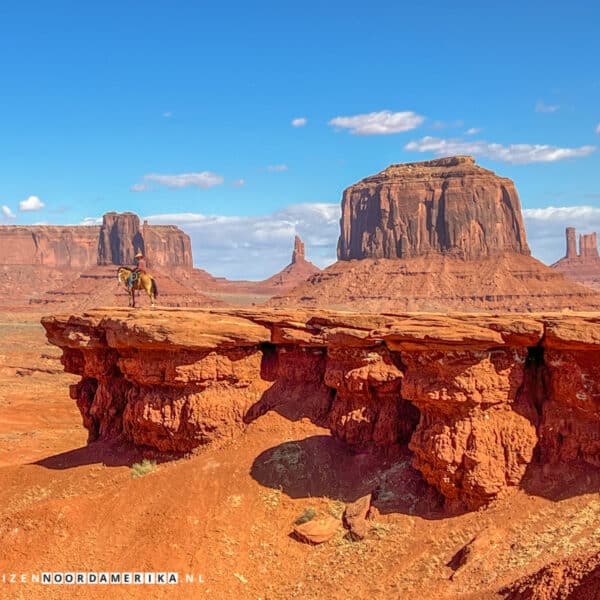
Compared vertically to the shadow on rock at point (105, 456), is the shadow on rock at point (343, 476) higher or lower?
higher

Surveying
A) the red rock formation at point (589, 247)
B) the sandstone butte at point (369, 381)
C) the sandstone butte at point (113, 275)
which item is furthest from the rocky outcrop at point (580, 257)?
the sandstone butte at point (369, 381)

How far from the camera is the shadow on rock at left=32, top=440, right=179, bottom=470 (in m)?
20.8

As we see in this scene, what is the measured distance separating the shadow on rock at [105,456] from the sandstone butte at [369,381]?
313mm

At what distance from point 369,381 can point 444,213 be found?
326ft

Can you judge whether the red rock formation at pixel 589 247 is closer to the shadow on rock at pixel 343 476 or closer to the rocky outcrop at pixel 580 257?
the rocky outcrop at pixel 580 257

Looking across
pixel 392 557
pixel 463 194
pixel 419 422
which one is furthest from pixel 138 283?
pixel 463 194

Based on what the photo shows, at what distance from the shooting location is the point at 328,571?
14.7 m

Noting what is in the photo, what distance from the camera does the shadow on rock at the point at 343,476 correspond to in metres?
15.8

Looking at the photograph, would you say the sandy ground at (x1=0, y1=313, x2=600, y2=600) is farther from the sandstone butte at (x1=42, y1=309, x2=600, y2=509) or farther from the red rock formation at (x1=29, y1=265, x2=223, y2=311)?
the red rock formation at (x1=29, y1=265, x2=223, y2=311)

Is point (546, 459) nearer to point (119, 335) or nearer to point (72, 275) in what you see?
point (119, 335)

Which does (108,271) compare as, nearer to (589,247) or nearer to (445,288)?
(445,288)

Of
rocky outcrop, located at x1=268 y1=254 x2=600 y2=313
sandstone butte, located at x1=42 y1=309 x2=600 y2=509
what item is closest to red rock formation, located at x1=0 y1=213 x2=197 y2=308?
rocky outcrop, located at x1=268 y1=254 x2=600 y2=313

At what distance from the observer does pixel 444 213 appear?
113 m

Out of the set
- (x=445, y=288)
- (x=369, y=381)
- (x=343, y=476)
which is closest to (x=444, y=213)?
(x=445, y=288)
